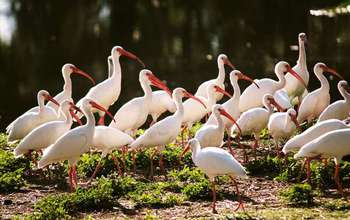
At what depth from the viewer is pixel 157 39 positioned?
34.3 m

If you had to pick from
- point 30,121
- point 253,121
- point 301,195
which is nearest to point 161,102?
point 253,121

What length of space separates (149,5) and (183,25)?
616 centimetres

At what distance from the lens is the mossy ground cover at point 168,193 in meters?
10.3

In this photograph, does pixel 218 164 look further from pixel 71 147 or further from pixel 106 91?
pixel 106 91

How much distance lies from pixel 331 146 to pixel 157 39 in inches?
954

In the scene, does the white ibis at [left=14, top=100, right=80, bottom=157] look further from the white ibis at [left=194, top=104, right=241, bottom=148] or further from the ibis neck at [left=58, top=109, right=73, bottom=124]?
the white ibis at [left=194, top=104, right=241, bottom=148]

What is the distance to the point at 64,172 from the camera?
42.9ft

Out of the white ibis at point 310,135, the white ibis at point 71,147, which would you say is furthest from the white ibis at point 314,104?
the white ibis at point 71,147

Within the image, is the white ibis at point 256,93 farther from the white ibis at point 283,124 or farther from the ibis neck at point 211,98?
the white ibis at point 283,124

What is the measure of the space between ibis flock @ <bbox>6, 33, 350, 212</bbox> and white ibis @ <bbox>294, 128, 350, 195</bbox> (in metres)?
0.01

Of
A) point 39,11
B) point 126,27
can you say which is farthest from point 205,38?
point 39,11

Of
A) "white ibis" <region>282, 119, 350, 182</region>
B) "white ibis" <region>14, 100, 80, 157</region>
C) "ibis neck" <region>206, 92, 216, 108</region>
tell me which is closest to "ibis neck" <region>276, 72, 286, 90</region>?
"ibis neck" <region>206, 92, 216, 108</region>

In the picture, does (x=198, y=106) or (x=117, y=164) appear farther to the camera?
(x=198, y=106)

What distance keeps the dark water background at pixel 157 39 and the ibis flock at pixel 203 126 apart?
7.40 m
